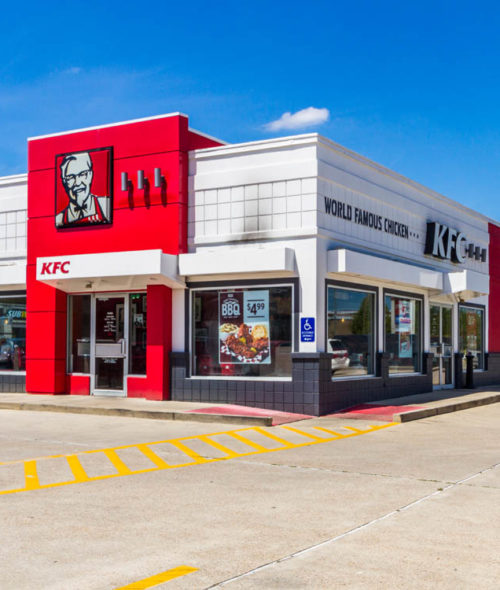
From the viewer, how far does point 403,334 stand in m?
20.2

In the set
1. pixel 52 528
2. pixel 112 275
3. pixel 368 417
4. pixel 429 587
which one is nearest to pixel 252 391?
pixel 368 417

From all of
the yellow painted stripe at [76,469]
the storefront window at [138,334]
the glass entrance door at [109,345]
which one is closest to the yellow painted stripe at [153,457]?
the yellow painted stripe at [76,469]

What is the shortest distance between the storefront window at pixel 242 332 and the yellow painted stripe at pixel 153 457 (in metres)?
5.36

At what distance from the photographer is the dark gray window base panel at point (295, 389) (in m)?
15.8

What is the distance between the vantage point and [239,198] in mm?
16953

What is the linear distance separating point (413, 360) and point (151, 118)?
9.58 m

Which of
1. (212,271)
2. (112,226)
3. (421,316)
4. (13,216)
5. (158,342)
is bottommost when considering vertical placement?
(158,342)

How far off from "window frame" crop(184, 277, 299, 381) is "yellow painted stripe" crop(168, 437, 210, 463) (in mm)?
4633

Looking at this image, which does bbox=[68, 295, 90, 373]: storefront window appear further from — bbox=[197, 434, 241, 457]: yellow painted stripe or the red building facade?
bbox=[197, 434, 241, 457]: yellow painted stripe

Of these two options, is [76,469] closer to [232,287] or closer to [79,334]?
[232,287]

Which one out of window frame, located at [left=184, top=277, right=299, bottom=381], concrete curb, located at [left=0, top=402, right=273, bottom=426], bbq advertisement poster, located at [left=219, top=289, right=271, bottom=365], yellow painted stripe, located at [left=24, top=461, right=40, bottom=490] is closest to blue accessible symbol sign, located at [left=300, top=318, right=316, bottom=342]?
window frame, located at [left=184, top=277, right=299, bottom=381]

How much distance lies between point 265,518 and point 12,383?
1397cm

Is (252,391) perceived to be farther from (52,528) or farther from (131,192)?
(52,528)

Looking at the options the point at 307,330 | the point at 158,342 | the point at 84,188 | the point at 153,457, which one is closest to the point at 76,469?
the point at 153,457
